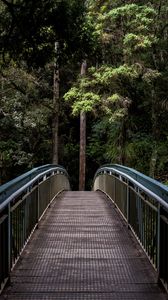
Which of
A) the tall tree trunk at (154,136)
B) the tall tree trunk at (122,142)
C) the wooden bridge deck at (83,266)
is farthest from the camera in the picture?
the tall tree trunk at (122,142)

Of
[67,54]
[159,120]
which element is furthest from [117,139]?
[67,54]

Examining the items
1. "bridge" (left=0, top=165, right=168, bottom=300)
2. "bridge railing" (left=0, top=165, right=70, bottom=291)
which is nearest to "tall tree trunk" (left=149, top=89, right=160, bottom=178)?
"bridge" (left=0, top=165, right=168, bottom=300)

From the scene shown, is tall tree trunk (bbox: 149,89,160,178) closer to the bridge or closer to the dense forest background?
the dense forest background

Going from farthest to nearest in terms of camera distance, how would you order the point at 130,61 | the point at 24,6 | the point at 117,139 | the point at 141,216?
1. the point at 117,139
2. the point at 130,61
3. the point at 24,6
4. the point at 141,216

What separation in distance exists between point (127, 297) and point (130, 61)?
1636 centimetres

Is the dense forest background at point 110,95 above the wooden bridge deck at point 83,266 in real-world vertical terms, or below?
above

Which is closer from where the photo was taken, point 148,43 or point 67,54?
point 67,54

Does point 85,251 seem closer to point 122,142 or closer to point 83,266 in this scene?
point 83,266

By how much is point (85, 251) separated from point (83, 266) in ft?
2.77

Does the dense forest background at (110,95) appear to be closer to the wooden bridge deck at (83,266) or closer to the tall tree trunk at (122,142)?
the tall tree trunk at (122,142)

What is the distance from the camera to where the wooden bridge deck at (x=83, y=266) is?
4984 millimetres

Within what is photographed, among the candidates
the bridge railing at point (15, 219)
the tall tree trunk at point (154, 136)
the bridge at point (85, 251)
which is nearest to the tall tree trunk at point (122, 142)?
Result: the tall tree trunk at point (154, 136)

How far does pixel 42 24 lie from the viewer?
8.55 metres

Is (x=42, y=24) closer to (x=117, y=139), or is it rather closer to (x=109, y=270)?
(x=109, y=270)
